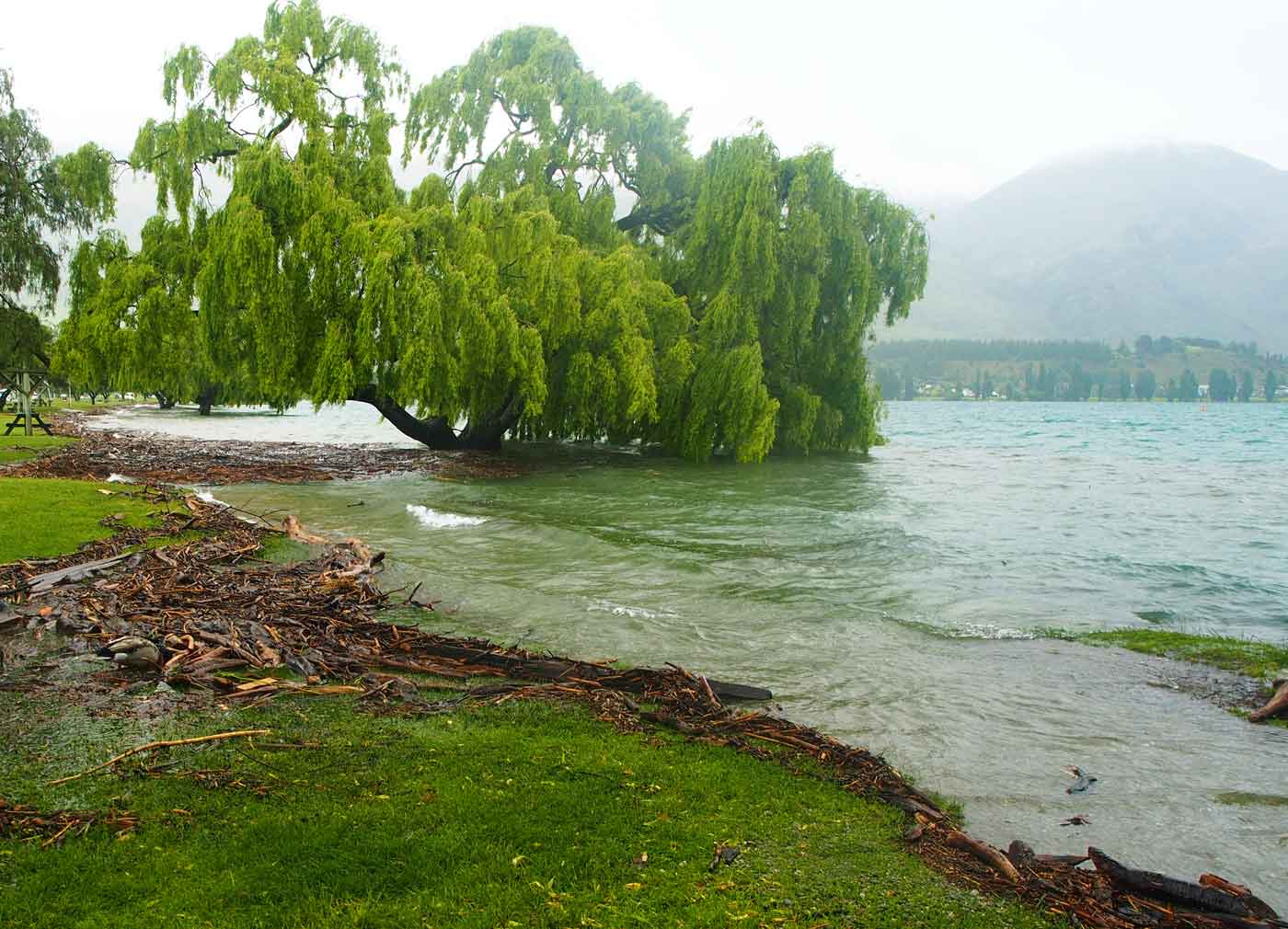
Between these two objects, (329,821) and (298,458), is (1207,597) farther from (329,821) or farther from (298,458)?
(298,458)

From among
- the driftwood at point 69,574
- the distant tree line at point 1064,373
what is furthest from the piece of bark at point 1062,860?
the distant tree line at point 1064,373

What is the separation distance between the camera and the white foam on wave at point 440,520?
15.4m

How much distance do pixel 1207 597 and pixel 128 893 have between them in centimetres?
1324

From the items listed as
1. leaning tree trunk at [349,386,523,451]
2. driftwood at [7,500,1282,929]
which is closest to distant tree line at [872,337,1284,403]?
leaning tree trunk at [349,386,523,451]

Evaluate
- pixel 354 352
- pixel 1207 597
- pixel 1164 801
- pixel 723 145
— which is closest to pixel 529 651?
pixel 1164 801

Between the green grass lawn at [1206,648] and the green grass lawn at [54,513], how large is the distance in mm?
12017

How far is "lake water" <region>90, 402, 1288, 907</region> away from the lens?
18.8ft

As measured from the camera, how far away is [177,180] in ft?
74.4

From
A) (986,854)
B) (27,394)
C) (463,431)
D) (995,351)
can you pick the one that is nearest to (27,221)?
(27,394)

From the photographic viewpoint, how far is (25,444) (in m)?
24.9

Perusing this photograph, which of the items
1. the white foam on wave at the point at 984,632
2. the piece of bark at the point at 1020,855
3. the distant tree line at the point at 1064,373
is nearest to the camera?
the piece of bark at the point at 1020,855

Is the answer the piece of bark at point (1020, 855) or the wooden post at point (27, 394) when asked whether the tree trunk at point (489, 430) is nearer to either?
the wooden post at point (27, 394)

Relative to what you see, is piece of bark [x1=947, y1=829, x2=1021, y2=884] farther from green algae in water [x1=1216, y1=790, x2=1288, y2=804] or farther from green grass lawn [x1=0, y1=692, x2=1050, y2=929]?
green algae in water [x1=1216, y1=790, x2=1288, y2=804]

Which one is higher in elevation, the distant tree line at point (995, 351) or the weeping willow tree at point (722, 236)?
the distant tree line at point (995, 351)
